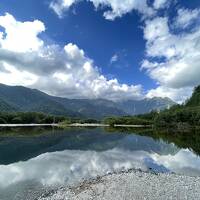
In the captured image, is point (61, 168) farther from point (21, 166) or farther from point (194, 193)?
point (194, 193)

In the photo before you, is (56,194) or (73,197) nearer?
(73,197)

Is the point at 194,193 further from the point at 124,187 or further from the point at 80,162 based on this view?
the point at 80,162

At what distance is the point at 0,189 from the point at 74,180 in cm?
912

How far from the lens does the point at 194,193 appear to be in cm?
2898

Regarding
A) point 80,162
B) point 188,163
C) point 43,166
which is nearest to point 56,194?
point 43,166

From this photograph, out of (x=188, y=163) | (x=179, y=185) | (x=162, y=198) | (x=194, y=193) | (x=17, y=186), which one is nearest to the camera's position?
(x=162, y=198)

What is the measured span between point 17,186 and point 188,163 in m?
31.2

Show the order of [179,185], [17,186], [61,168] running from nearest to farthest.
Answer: [179,185]
[17,186]
[61,168]

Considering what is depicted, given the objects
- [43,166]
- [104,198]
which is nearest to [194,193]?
[104,198]

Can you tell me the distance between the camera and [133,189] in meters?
29.8

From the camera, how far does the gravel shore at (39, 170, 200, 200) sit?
27719 millimetres

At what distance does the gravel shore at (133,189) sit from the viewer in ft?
90.9

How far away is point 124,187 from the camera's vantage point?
101 feet

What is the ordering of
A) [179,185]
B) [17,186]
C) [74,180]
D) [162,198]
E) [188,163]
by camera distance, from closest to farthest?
1. [162,198]
2. [179,185]
3. [17,186]
4. [74,180]
5. [188,163]
